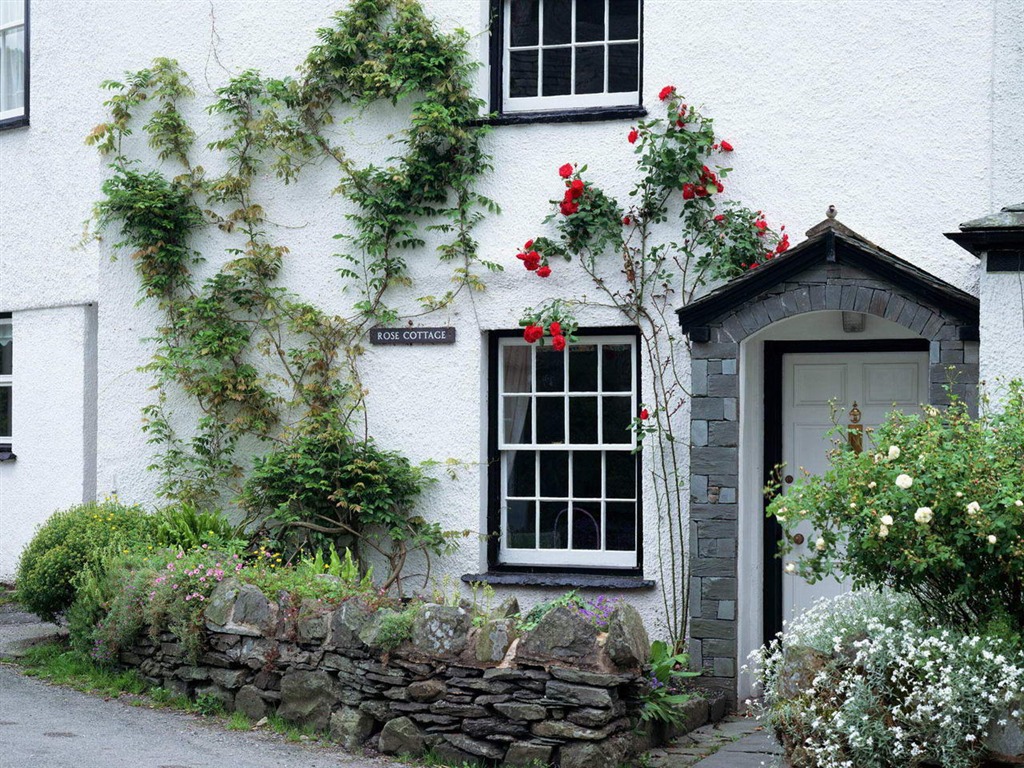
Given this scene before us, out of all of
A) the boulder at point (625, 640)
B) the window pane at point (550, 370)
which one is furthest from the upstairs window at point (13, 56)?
the boulder at point (625, 640)

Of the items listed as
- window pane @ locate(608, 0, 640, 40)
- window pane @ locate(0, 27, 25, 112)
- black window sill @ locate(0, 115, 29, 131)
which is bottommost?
black window sill @ locate(0, 115, 29, 131)

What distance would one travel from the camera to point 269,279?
432 inches

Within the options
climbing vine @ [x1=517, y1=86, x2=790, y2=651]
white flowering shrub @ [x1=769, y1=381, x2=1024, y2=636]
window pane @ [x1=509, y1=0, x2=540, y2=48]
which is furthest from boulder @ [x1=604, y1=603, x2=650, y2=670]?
window pane @ [x1=509, y1=0, x2=540, y2=48]

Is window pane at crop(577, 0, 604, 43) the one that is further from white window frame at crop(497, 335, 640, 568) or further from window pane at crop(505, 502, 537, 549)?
window pane at crop(505, 502, 537, 549)

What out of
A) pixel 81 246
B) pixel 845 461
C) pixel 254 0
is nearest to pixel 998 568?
pixel 845 461

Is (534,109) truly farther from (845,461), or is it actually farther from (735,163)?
(845,461)

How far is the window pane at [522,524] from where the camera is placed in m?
10.2

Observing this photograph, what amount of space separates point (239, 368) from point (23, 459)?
282 cm

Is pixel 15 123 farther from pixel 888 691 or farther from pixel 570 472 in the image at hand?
pixel 888 691

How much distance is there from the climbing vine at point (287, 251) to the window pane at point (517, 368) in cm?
58

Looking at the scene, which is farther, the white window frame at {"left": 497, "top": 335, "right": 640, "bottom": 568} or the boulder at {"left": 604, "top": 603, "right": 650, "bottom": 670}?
the white window frame at {"left": 497, "top": 335, "right": 640, "bottom": 568}

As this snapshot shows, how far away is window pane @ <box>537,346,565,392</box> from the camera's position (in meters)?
10.2

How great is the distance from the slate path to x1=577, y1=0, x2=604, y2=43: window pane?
5104 mm

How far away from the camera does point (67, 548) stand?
388 inches
